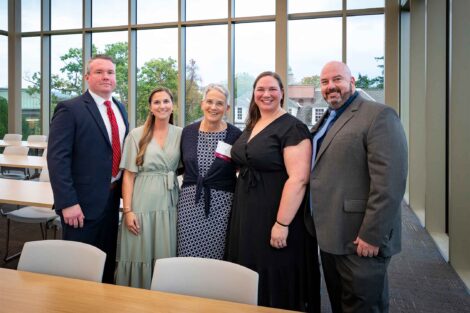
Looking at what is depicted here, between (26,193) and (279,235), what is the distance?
244 cm

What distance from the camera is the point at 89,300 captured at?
1.39 m

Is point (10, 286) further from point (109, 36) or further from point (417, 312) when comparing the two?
point (109, 36)

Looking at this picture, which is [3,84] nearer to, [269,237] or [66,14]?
[66,14]

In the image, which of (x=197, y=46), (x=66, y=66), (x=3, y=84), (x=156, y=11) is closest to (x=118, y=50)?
(x=156, y=11)

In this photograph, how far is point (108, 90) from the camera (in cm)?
250

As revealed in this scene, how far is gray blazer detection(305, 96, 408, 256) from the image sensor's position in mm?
1755

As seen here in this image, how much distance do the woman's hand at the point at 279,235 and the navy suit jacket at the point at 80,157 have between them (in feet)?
3.65

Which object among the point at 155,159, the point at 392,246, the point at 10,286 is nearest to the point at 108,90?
the point at 155,159

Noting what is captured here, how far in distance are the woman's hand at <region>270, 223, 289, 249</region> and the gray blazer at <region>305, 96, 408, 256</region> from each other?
0.19 metres

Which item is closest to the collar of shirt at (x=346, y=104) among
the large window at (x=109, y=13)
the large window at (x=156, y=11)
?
the large window at (x=156, y=11)

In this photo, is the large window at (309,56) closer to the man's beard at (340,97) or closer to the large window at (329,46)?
the large window at (329,46)

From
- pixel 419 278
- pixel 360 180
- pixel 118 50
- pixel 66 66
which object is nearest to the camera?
pixel 360 180

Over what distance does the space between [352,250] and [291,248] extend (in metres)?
0.39

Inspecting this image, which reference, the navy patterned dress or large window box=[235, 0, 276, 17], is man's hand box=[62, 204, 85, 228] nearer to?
the navy patterned dress
